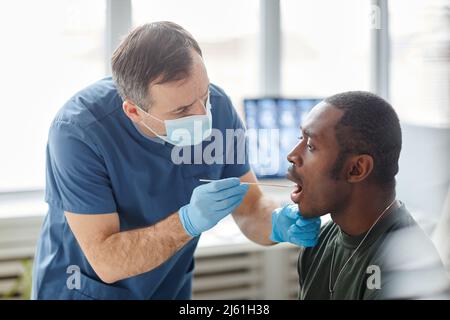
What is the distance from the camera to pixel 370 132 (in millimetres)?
908

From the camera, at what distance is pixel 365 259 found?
3.20 ft

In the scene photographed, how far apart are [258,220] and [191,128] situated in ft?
0.81

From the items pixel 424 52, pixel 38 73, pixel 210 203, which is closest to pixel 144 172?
pixel 210 203

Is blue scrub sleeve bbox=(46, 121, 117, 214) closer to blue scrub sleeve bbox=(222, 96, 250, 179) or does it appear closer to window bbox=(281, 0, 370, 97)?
blue scrub sleeve bbox=(222, 96, 250, 179)

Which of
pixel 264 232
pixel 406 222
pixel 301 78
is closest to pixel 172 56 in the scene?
pixel 301 78

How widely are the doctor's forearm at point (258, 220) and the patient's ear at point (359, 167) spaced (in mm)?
209

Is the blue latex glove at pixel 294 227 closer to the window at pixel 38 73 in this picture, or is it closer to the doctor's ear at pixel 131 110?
the doctor's ear at pixel 131 110

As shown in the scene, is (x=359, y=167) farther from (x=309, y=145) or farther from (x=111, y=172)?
(x=111, y=172)

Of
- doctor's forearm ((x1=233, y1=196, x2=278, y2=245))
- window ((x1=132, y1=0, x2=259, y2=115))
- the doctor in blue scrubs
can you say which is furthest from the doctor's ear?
doctor's forearm ((x1=233, y1=196, x2=278, y2=245))

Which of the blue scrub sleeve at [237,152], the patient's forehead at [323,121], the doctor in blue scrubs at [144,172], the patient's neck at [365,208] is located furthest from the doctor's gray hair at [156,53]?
the patient's neck at [365,208]

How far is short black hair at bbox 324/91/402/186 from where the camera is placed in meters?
0.91

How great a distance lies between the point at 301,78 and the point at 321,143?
0.18 m

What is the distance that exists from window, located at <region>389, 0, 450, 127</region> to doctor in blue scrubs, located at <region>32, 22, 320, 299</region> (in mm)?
315

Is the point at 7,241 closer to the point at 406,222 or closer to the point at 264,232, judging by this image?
the point at 264,232
